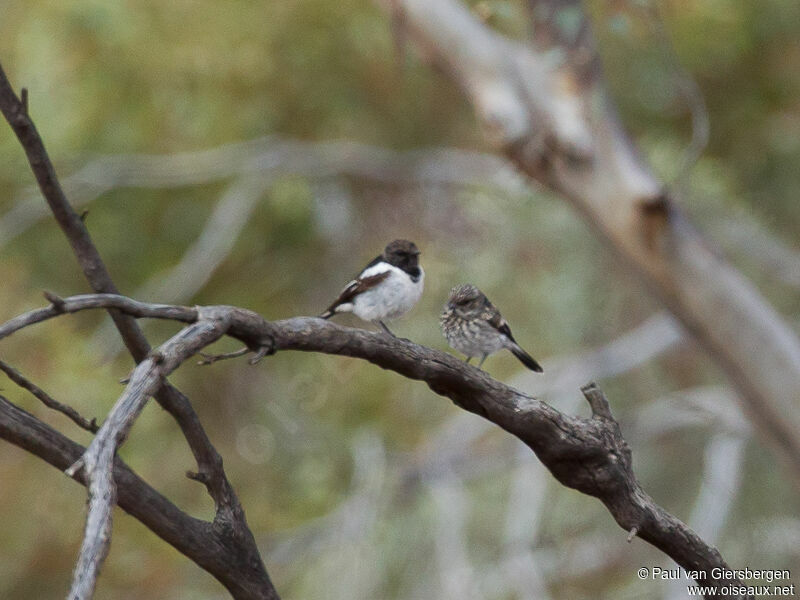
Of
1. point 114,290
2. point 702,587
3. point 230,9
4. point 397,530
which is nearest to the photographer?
point 702,587

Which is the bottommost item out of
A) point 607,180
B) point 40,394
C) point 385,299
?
point 40,394

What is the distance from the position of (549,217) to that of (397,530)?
2.91 meters

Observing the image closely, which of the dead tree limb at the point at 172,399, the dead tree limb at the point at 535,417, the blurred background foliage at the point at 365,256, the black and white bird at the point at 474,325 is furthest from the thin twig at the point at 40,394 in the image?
the blurred background foliage at the point at 365,256

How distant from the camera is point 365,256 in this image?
9.24 m

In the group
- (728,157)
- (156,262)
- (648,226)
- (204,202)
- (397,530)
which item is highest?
(728,157)

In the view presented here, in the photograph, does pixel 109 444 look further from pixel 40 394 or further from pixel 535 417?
pixel 535 417

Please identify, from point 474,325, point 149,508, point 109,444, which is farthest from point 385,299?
point 109,444

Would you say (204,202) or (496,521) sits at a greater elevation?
(204,202)

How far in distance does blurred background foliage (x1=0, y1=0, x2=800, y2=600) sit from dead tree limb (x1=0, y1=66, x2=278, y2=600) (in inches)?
177

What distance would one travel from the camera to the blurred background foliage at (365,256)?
732 centimetres

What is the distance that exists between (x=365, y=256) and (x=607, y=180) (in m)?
3.84

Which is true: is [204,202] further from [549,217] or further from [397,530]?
[397,530]

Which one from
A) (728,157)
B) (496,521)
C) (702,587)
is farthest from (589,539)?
(702,587)

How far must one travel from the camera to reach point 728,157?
32.7ft
